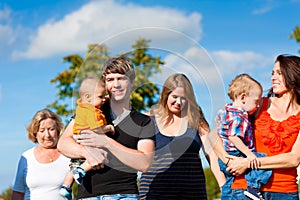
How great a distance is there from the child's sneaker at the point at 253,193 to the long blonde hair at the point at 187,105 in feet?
2.51

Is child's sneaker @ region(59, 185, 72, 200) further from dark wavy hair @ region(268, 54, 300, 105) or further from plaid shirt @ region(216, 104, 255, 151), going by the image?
dark wavy hair @ region(268, 54, 300, 105)

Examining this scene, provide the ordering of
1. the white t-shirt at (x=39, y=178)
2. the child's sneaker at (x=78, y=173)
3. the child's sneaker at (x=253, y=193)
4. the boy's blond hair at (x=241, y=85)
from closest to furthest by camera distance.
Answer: the child's sneaker at (x=78, y=173)
the child's sneaker at (x=253, y=193)
the boy's blond hair at (x=241, y=85)
the white t-shirt at (x=39, y=178)

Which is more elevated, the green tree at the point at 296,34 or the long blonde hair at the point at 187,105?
the green tree at the point at 296,34

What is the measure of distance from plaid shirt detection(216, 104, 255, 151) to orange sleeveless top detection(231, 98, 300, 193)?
8 cm

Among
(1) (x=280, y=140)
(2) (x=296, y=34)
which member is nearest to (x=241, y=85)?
(1) (x=280, y=140)

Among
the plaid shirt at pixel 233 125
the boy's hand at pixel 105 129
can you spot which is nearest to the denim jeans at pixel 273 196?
the plaid shirt at pixel 233 125

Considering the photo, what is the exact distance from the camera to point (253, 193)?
410cm

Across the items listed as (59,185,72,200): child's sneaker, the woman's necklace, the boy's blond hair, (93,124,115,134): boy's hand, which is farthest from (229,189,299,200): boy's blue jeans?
the woman's necklace

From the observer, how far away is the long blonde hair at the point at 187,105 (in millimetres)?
4375

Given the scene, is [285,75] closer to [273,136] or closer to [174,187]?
[273,136]

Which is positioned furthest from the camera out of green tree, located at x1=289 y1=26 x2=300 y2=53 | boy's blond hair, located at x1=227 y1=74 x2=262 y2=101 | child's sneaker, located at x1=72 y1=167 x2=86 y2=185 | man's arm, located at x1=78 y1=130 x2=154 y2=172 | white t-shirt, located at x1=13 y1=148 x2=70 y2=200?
green tree, located at x1=289 y1=26 x2=300 y2=53

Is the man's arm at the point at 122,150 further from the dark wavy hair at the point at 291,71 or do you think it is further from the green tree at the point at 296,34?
the green tree at the point at 296,34

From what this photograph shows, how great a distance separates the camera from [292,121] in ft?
13.8

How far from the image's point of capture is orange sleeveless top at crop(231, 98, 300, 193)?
4164 mm
